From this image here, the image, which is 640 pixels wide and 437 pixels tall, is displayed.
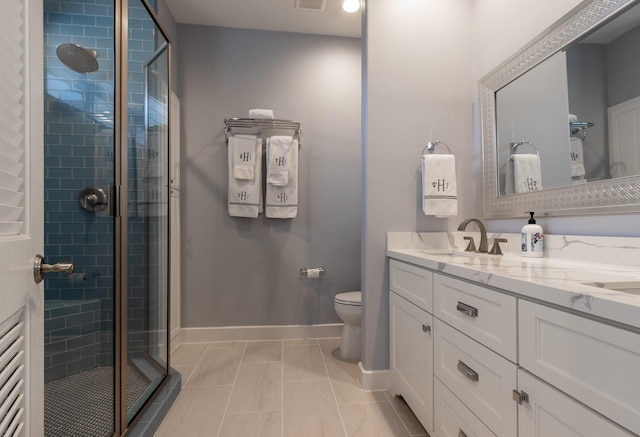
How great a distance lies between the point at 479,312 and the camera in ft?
2.99

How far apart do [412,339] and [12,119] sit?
153 centimetres

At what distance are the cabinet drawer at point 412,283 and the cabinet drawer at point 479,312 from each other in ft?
0.18

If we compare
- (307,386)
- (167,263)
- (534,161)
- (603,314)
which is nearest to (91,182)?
(167,263)

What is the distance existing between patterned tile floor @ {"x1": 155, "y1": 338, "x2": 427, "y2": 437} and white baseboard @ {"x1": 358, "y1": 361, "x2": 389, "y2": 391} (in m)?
0.03

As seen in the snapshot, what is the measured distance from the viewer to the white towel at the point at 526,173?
1379mm

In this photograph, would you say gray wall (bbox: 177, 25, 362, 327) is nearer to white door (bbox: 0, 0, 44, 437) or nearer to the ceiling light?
the ceiling light

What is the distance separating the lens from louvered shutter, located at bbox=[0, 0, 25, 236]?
585 millimetres

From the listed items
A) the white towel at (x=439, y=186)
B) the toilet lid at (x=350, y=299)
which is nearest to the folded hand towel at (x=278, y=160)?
the toilet lid at (x=350, y=299)

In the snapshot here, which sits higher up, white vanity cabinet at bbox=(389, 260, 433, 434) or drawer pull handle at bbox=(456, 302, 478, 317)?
drawer pull handle at bbox=(456, 302, 478, 317)

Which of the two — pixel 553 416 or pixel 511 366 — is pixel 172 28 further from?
pixel 553 416

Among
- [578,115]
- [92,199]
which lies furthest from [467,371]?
[92,199]

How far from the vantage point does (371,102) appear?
5.63 feet

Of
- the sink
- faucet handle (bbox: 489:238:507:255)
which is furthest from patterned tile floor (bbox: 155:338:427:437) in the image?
the sink

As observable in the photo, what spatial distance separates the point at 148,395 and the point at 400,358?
1304 mm
